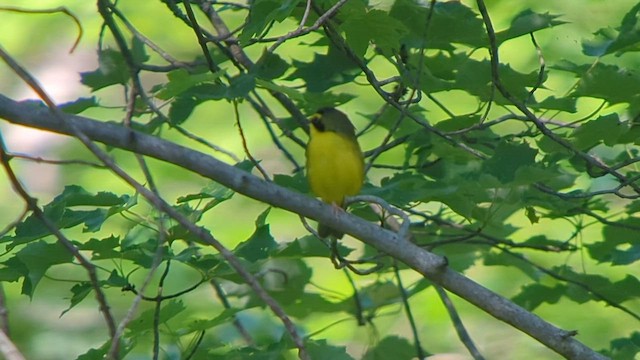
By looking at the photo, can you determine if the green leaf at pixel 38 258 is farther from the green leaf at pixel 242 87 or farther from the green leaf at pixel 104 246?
the green leaf at pixel 242 87

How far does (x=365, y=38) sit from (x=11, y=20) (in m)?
6.35

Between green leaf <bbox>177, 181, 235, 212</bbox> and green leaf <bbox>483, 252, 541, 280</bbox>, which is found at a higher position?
green leaf <bbox>483, 252, 541, 280</bbox>

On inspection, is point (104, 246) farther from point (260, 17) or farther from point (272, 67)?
point (272, 67)

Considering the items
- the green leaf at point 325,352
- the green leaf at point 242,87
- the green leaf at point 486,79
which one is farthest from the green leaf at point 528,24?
the green leaf at point 325,352

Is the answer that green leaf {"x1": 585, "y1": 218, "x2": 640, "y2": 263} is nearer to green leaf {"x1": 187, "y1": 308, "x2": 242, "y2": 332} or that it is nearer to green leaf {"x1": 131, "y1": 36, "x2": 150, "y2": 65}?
green leaf {"x1": 187, "y1": 308, "x2": 242, "y2": 332}

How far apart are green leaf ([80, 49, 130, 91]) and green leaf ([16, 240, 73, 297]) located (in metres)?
0.96

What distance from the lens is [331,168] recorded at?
17.0 ft

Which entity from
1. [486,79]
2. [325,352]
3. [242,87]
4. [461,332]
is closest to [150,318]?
[325,352]

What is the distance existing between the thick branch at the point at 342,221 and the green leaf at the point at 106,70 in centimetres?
107

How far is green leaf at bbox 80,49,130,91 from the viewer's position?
4242mm

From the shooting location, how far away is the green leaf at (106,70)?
4242 millimetres

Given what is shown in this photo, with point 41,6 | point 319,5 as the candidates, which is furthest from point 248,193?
point 41,6

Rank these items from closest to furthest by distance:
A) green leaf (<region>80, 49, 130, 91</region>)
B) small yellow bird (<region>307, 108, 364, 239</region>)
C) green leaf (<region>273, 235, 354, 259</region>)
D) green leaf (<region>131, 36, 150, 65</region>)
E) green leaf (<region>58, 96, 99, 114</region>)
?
green leaf (<region>273, 235, 354, 259</region>), green leaf (<region>58, 96, 99, 114</region>), green leaf (<region>80, 49, 130, 91</region>), green leaf (<region>131, 36, 150, 65</region>), small yellow bird (<region>307, 108, 364, 239</region>)

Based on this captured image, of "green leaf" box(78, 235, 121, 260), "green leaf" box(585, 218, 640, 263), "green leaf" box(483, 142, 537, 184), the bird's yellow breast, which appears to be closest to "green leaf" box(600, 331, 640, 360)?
"green leaf" box(585, 218, 640, 263)
